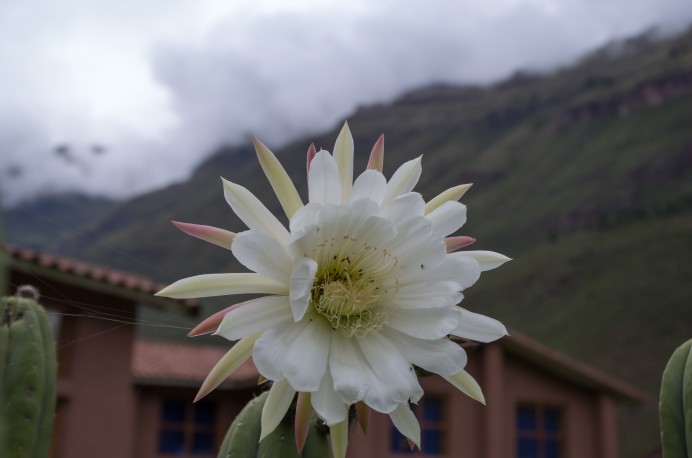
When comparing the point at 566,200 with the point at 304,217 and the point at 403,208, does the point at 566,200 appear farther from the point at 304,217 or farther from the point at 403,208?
the point at 304,217

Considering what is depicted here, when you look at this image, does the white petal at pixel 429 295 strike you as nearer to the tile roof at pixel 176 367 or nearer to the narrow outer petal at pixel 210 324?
the narrow outer petal at pixel 210 324

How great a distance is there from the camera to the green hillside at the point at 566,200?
53938 mm

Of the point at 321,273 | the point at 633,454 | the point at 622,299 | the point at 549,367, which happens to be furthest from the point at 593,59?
the point at 321,273

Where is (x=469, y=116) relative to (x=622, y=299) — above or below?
above

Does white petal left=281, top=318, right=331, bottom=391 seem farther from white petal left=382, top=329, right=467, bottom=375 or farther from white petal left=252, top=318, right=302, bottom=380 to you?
white petal left=382, top=329, right=467, bottom=375

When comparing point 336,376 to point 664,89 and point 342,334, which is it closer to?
point 342,334

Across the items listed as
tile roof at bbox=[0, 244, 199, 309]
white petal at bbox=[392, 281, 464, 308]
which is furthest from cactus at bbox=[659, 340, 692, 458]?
tile roof at bbox=[0, 244, 199, 309]

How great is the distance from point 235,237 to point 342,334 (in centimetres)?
28

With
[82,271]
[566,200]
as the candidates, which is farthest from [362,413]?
[566,200]

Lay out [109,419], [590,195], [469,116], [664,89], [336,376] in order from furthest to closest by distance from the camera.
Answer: [469,116] < [664,89] < [590,195] < [109,419] < [336,376]

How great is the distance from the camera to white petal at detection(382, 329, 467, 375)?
1329mm

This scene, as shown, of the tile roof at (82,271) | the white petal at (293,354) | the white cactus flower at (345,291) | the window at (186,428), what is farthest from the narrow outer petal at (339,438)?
the window at (186,428)

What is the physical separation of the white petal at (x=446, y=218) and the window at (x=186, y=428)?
1431 cm

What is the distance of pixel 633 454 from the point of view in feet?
126
